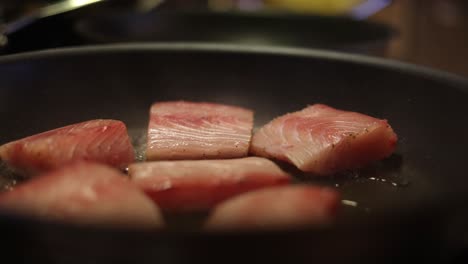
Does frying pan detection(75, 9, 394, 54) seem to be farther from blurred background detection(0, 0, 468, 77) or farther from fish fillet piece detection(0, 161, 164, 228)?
fish fillet piece detection(0, 161, 164, 228)

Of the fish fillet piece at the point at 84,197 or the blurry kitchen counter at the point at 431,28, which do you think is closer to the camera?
the fish fillet piece at the point at 84,197

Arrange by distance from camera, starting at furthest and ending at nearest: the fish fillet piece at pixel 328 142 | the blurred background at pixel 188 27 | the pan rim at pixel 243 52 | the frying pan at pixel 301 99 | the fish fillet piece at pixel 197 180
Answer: the blurred background at pixel 188 27 → the pan rim at pixel 243 52 → the fish fillet piece at pixel 328 142 → the fish fillet piece at pixel 197 180 → the frying pan at pixel 301 99

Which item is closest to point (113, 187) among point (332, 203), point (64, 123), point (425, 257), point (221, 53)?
point (332, 203)

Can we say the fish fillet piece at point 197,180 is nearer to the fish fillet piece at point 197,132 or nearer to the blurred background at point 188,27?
the fish fillet piece at point 197,132

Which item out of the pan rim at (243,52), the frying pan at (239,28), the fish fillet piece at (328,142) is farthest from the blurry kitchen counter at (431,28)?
the fish fillet piece at (328,142)

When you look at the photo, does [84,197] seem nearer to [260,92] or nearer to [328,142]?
[328,142]

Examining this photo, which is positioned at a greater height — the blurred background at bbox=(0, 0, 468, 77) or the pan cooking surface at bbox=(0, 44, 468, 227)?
the blurred background at bbox=(0, 0, 468, 77)

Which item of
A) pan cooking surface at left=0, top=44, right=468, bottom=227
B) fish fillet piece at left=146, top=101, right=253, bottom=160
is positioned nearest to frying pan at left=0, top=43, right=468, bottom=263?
pan cooking surface at left=0, top=44, right=468, bottom=227

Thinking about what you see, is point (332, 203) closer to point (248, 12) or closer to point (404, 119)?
point (404, 119)
